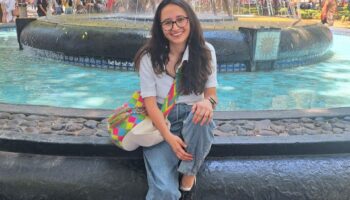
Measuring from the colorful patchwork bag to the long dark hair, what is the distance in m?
0.08

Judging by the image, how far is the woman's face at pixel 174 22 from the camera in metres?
2.59

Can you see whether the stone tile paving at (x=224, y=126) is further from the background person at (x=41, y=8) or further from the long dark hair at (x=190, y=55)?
the background person at (x=41, y=8)

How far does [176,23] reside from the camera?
2600 millimetres

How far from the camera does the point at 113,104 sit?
480cm

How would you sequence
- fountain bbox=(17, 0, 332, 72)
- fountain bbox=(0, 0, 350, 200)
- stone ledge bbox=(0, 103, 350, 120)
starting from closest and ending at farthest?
fountain bbox=(0, 0, 350, 200), stone ledge bbox=(0, 103, 350, 120), fountain bbox=(17, 0, 332, 72)

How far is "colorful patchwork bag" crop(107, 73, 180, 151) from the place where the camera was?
2627 mm

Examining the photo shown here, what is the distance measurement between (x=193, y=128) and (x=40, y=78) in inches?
166

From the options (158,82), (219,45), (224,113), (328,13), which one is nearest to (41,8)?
(328,13)

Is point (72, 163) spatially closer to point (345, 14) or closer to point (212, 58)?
point (212, 58)

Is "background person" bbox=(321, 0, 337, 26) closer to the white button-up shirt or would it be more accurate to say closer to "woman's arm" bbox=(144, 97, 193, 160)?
the white button-up shirt

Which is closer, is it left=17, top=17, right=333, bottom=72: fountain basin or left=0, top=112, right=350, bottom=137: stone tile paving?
left=0, top=112, right=350, bottom=137: stone tile paving

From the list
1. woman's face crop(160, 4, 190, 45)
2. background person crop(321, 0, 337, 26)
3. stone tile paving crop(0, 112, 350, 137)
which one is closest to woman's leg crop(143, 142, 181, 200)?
stone tile paving crop(0, 112, 350, 137)

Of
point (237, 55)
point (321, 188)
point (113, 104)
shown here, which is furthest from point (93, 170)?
point (237, 55)

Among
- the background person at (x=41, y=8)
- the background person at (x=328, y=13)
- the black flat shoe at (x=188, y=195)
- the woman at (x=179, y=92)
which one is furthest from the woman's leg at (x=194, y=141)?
the background person at (x=328, y=13)
